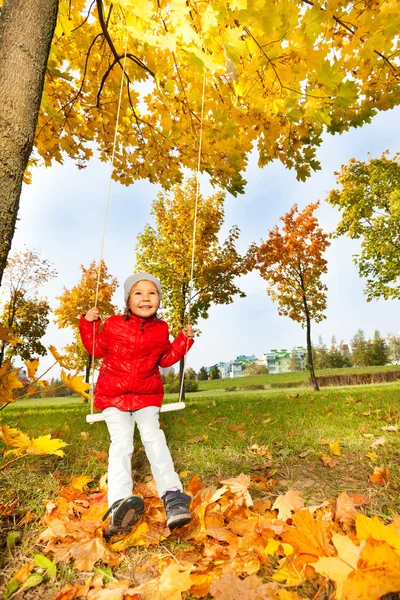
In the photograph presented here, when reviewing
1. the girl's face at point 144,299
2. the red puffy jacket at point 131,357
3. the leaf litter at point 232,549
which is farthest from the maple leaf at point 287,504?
the girl's face at point 144,299

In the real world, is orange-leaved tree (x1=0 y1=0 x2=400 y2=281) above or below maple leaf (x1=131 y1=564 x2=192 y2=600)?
above

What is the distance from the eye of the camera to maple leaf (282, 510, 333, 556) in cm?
136

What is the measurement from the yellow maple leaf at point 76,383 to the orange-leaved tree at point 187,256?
11.7 meters

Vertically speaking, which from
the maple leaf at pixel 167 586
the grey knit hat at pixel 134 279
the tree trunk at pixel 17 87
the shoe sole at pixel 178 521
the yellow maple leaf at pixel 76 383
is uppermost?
the tree trunk at pixel 17 87

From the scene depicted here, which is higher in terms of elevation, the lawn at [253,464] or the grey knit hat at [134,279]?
the grey knit hat at [134,279]

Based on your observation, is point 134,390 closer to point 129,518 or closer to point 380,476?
point 129,518

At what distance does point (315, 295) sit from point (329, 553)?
48.2 ft

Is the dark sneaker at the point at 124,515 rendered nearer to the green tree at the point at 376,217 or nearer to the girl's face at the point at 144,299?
the girl's face at the point at 144,299

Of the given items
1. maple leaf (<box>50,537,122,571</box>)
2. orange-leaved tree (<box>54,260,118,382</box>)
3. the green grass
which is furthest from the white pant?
the green grass

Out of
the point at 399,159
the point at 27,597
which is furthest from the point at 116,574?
the point at 399,159

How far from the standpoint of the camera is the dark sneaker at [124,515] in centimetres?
184

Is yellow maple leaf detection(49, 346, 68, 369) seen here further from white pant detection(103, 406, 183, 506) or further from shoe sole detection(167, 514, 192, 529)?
shoe sole detection(167, 514, 192, 529)

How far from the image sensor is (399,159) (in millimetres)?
16172

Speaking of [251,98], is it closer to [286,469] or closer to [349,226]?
[286,469]
